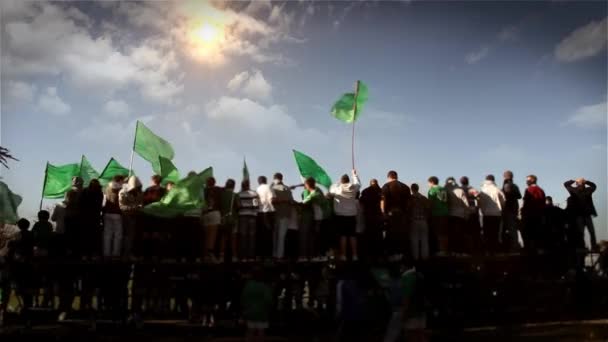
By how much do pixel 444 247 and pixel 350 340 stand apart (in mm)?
4380

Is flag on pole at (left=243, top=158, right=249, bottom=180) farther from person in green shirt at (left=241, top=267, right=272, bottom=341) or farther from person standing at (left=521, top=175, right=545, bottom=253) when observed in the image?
person standing at (left=521, top=175, right=545, bottom=253)

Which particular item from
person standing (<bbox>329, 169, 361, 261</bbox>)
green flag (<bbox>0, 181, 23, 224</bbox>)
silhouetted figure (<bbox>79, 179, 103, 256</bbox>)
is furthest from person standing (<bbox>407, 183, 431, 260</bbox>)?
green flag (<bbox>0, 181, 23, 224</bbox>)

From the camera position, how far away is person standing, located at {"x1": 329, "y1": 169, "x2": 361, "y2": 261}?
13.1 metres

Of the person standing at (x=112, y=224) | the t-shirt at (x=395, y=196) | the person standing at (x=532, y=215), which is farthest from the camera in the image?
the person standing at (x=532, y=215)

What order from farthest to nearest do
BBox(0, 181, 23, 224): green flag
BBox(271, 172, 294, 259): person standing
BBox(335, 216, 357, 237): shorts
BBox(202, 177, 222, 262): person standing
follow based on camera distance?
1. BBox(0, 181, 23, 224): green flag
2. BBox(335, 216, 357, 237): shorts
3. BBox(271, 172, 294, 259): person standing
4. BBox(202, 177, 222, 262): person standing

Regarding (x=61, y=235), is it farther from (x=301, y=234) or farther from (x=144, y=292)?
(x=301, y=234)

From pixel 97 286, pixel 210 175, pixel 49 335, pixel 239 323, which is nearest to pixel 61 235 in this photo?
pixel 97 286

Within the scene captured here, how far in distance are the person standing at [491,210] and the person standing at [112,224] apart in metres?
9.59

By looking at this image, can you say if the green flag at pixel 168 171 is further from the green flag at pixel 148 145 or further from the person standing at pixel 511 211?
the person standing at pixel 511 211

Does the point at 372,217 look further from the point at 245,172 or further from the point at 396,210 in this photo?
the point at 245,172

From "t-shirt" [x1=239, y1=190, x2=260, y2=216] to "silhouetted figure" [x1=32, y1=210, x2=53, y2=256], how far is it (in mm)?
4952

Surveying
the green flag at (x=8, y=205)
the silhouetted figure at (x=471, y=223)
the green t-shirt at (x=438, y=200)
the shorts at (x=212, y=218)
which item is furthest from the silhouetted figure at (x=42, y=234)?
the silhouetted figure at (x=471, y=223)

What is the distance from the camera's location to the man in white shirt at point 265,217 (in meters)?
13.1

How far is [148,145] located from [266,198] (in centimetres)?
445
